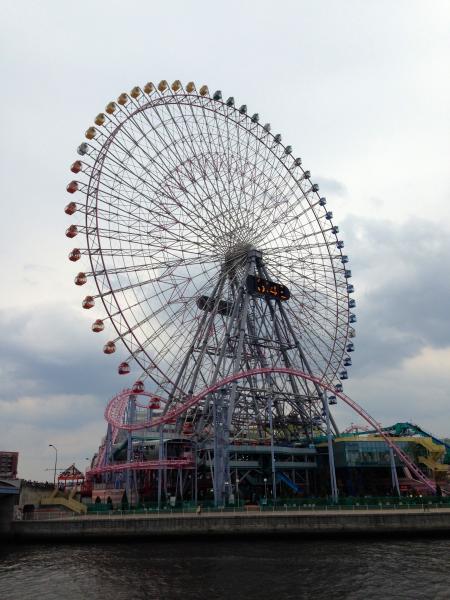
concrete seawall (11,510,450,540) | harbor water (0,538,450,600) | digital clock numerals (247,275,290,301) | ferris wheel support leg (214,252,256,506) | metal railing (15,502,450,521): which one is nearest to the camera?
harbor water (0,538,450,600)

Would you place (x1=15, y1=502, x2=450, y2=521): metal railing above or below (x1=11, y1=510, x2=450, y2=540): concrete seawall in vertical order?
above

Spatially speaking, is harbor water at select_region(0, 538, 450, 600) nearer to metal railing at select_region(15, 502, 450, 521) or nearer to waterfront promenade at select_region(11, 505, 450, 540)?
waterfront promenade at select_region(11, 505, 450, 540)

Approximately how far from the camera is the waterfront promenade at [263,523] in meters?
37.2

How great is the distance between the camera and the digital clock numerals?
62188 millimetres

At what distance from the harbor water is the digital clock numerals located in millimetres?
30307

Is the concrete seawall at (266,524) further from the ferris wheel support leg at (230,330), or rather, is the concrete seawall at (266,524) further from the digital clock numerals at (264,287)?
the digital clock numerals at (264,287)

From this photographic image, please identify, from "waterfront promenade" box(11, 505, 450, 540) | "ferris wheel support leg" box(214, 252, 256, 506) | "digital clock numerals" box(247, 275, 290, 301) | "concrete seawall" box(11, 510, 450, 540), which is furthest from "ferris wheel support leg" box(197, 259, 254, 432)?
"concrete seawall" box(11, 510, 450, 540)

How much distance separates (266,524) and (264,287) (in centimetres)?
2978

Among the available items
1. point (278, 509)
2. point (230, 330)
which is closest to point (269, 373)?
point (230, 330)

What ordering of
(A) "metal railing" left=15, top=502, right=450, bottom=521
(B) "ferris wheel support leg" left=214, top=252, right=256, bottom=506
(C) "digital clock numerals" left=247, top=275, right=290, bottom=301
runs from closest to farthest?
(A) "metal railing" left=15, top=502, right=450, bottom=521 < (B) "ferris wheel support leg" left=214, top=252, right=256, bottom=506 < (C) "digital clock numerals" left=247, top=275, right=290, bottom=301

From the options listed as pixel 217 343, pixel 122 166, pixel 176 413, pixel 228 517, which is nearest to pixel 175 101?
pixel 122 166

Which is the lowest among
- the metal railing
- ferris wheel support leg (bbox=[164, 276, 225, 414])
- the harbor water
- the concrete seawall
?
the harbor water

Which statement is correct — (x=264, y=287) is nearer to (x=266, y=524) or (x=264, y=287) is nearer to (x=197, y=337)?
(x=197, y=337)

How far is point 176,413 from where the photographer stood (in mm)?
56031
